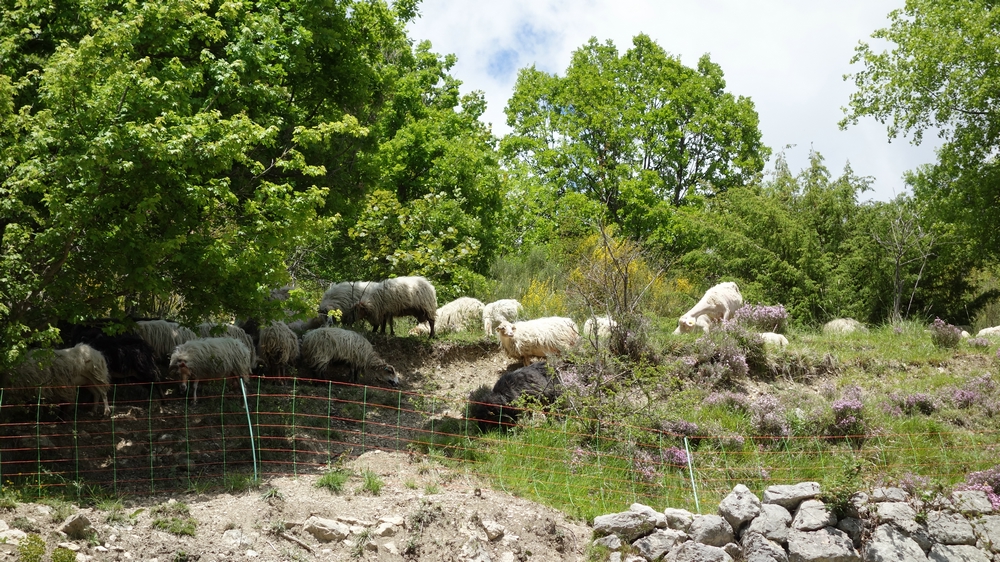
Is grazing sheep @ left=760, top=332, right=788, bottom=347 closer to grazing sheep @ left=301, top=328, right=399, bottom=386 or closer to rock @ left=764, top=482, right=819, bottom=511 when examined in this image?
rock @ left=764, top=482, right=819, bottom=511

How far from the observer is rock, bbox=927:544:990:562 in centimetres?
858

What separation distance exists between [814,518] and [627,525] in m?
1.85

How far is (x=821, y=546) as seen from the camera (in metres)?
8.59

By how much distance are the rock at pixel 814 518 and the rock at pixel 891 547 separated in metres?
0.40

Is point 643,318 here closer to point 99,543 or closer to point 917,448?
point 917,448

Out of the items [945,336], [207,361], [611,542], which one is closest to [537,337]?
[207,361]

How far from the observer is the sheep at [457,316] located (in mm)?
16750

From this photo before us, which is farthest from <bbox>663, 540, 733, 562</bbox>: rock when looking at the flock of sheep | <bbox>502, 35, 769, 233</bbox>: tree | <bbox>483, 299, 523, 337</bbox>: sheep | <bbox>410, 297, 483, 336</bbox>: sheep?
<bbox>502, 35, 769, 233</bbox>: tree

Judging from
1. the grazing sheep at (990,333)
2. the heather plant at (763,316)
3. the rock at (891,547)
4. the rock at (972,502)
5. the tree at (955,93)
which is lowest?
the rock at (891,547)

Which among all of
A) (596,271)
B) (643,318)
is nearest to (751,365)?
(643,318)

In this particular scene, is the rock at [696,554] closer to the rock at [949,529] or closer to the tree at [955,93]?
the rock at [949,529]

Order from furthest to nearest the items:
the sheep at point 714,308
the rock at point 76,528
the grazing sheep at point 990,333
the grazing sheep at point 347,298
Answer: the grazing sheep at point 990,333, the grazing sheep at point 347,298, the sheep at point 714,308, the rock at point 76,528

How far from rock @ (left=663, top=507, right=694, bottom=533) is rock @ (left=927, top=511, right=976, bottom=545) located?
233cm

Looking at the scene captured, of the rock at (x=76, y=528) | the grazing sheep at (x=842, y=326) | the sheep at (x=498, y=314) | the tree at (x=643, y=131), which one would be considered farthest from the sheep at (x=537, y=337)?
the tree at (x=643, y=131)
